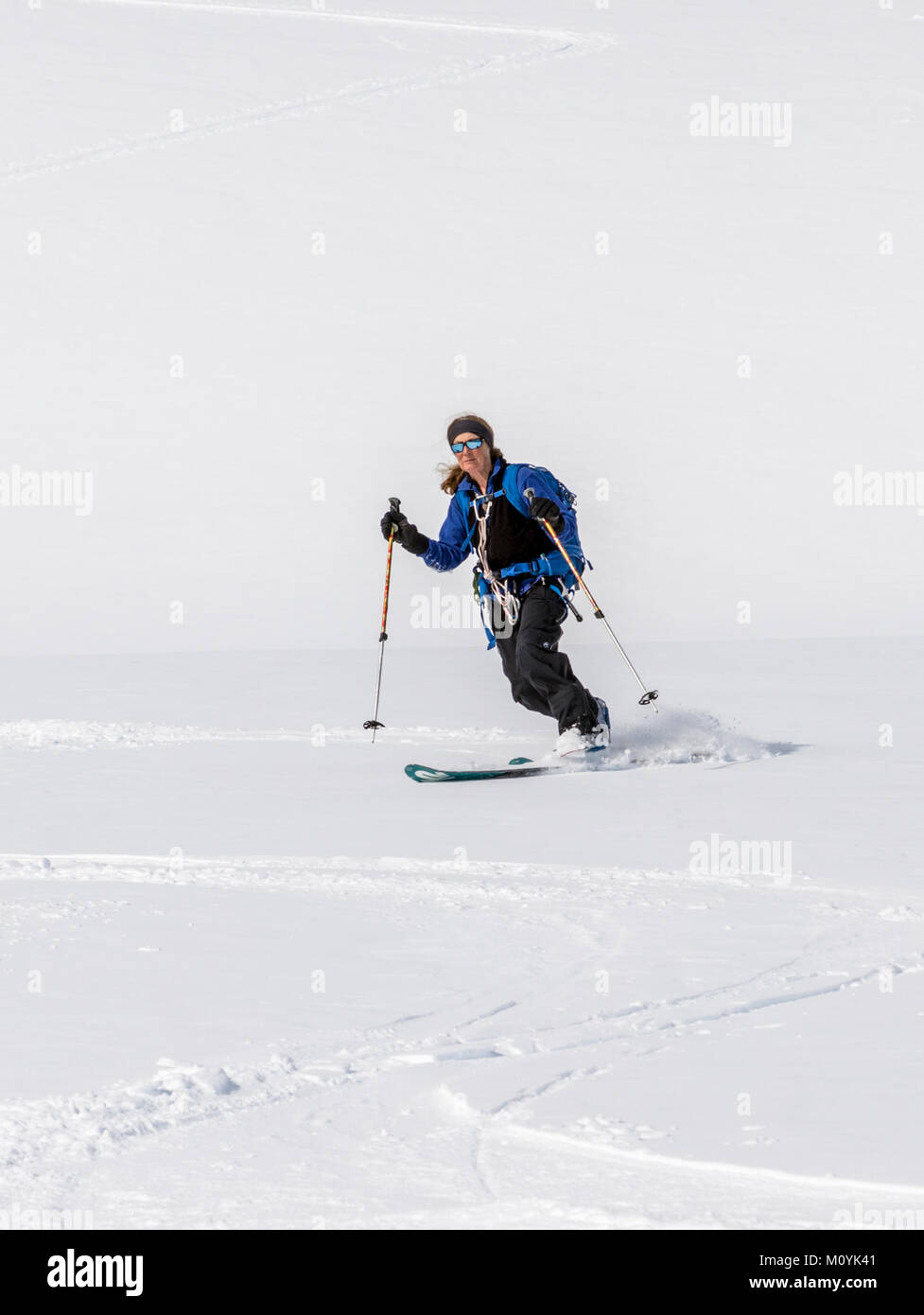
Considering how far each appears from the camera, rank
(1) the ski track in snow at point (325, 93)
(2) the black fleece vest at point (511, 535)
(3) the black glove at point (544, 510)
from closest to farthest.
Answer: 1. (3) the black glove at point (544, 510)
2. (2) the black fleece vest at point (511, 535)
3. (1) the ski track in snow at point (325, 93)

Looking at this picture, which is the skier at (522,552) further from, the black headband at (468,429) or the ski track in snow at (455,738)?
the ski track in snow at (455,738)

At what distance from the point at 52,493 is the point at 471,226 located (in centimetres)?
973

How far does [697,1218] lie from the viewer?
235cm

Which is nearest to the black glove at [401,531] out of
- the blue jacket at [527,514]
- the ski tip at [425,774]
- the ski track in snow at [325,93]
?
the blue jacket at [527,514]

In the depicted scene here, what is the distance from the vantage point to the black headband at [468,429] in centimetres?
710

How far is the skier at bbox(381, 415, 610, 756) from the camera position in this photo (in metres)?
7.14

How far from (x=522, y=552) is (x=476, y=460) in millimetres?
480

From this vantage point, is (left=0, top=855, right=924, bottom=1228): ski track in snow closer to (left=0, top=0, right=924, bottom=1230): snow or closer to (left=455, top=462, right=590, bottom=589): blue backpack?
(left=0, top=0, right=924, bottom=1230): snow

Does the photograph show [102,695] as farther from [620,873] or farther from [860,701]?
[620,873]

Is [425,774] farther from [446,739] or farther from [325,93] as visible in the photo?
[325,93]

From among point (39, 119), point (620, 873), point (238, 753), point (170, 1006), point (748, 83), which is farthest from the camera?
point (748, 83)

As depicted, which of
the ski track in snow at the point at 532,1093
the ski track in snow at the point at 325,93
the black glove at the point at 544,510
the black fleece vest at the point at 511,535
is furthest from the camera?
the ski track in snow at the point at 325,93

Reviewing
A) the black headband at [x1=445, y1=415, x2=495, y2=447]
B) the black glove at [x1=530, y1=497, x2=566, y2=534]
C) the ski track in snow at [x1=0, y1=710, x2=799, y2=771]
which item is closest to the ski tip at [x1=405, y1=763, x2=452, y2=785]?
the ski track in snow at [x1=0, y1=710, x2=799, y2=771]
